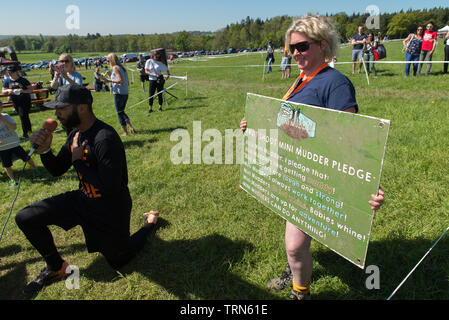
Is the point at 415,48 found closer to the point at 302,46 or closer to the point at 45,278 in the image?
the point at 302,46

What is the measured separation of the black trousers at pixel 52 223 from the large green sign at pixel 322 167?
1748 millimetres

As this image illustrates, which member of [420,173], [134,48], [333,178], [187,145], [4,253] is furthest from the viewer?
[134,48]

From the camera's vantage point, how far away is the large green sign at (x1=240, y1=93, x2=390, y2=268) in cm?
159

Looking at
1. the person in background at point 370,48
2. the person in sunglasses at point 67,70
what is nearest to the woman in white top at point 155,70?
the person in sunglasses at point 67,70

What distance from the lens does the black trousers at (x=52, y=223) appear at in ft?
8.89

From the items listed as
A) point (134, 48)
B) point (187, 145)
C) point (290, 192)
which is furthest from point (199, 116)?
point (134, 48)

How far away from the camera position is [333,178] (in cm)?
181

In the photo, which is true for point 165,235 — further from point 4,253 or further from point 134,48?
point 134,48

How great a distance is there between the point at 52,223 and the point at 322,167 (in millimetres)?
2702

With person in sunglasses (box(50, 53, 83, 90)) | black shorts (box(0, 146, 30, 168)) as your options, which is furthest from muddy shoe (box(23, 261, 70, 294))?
person in sunglasses (box(50, 53, 83, 90))
